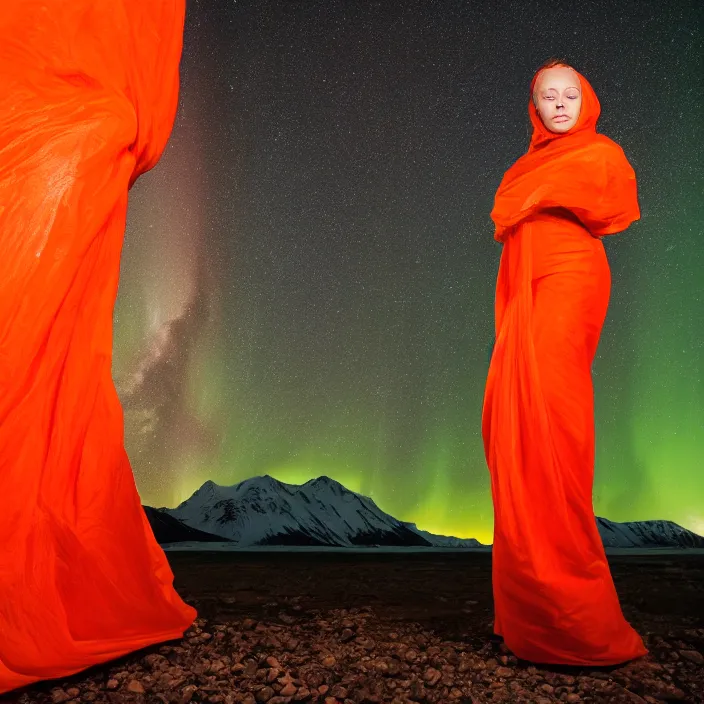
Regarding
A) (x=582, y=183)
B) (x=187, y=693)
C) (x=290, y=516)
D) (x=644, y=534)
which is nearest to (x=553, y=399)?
(x=582, y=183)

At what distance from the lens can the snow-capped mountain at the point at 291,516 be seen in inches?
4043

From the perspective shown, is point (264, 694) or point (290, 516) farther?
point (290, 516)

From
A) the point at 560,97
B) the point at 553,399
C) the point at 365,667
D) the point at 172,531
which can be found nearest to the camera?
the point at 365,667

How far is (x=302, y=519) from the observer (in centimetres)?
11481

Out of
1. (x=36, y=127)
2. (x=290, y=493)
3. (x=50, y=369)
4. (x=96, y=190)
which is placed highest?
(x=36, y=127)

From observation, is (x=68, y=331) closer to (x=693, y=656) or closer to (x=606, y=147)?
(x=606, y=147)

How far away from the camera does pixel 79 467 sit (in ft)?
11.3

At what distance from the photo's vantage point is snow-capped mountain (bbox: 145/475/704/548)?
102500 mm

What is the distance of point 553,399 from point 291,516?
115 meters

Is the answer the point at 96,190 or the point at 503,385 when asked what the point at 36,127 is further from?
the point at 503,385

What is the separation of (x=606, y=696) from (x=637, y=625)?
75.3 inches

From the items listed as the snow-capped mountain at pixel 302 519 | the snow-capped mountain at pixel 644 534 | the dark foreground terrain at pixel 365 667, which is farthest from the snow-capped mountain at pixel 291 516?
the dark foreground terrain at pixel 365 667

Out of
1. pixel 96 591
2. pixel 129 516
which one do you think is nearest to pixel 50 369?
pixel 129 516

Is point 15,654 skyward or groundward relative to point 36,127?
groundward
